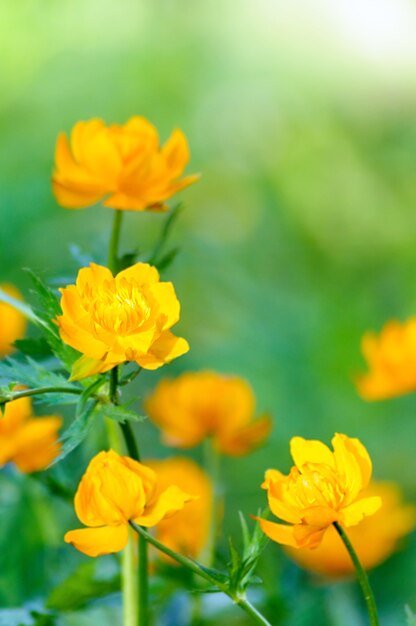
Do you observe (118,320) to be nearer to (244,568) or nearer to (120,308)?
(120,308)

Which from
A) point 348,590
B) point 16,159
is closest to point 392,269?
point 16,159

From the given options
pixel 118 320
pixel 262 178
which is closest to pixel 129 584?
pixel 118 320

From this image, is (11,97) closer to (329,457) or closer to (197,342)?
(197,342)

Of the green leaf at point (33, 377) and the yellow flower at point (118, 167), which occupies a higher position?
the yellow flower at point (118, 167)

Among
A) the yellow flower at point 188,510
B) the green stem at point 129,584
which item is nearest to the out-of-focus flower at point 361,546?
the yellow flower at point 188,510

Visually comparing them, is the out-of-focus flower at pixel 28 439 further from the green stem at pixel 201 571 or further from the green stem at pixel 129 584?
the green stem at pixel 201 571
